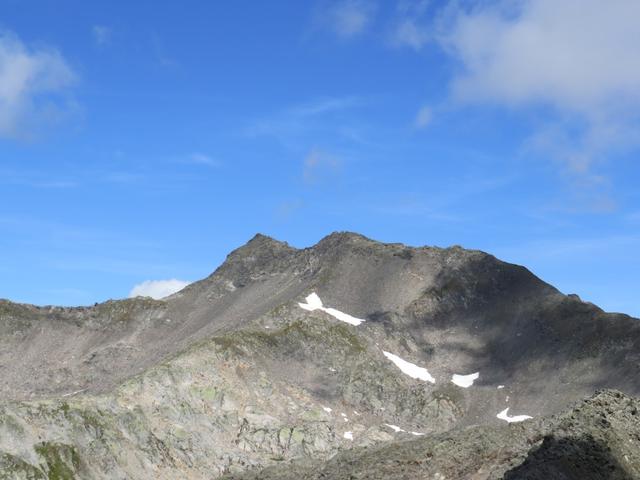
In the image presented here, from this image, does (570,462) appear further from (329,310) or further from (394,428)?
(329,310)

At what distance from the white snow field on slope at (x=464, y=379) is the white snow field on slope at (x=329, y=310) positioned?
19.6 meters

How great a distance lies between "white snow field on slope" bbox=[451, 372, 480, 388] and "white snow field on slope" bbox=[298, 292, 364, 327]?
19602mm

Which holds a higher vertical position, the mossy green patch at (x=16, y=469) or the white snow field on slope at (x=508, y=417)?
the white snow field on slope at (x=508, y=417)

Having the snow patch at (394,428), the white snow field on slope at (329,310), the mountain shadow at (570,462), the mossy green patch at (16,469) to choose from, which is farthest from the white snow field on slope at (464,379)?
the mountain shadow at (570,462)

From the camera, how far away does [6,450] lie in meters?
99.6

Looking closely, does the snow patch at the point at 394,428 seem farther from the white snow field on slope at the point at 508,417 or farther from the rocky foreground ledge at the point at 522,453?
the rocky foreground ledge at the point at 522,453

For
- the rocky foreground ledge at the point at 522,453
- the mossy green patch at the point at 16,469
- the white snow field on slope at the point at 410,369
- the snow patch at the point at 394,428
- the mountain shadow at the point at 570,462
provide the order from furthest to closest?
the white snow field on slope at the point at 410,369 → the snow patch at the point at 394,428 → the mossy green patch at the point at 16,469 → the rocky foreground ledge at the point at 522,453 → the mountain shadow at the point at 570,462

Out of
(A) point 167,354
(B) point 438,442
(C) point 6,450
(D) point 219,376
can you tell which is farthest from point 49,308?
(B) point 438,442

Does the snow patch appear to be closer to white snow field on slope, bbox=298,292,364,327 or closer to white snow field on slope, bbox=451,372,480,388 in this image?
white snow field on slope, bbox=451,372,480,388

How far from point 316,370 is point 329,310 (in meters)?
18.7

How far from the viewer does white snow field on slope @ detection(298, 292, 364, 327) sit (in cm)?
16062

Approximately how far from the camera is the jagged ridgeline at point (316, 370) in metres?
101

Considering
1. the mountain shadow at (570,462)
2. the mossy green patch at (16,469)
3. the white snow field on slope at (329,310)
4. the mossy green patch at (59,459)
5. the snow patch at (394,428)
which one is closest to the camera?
the mountain shadow at (570,462)

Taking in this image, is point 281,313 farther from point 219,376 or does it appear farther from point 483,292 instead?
point 483,292
